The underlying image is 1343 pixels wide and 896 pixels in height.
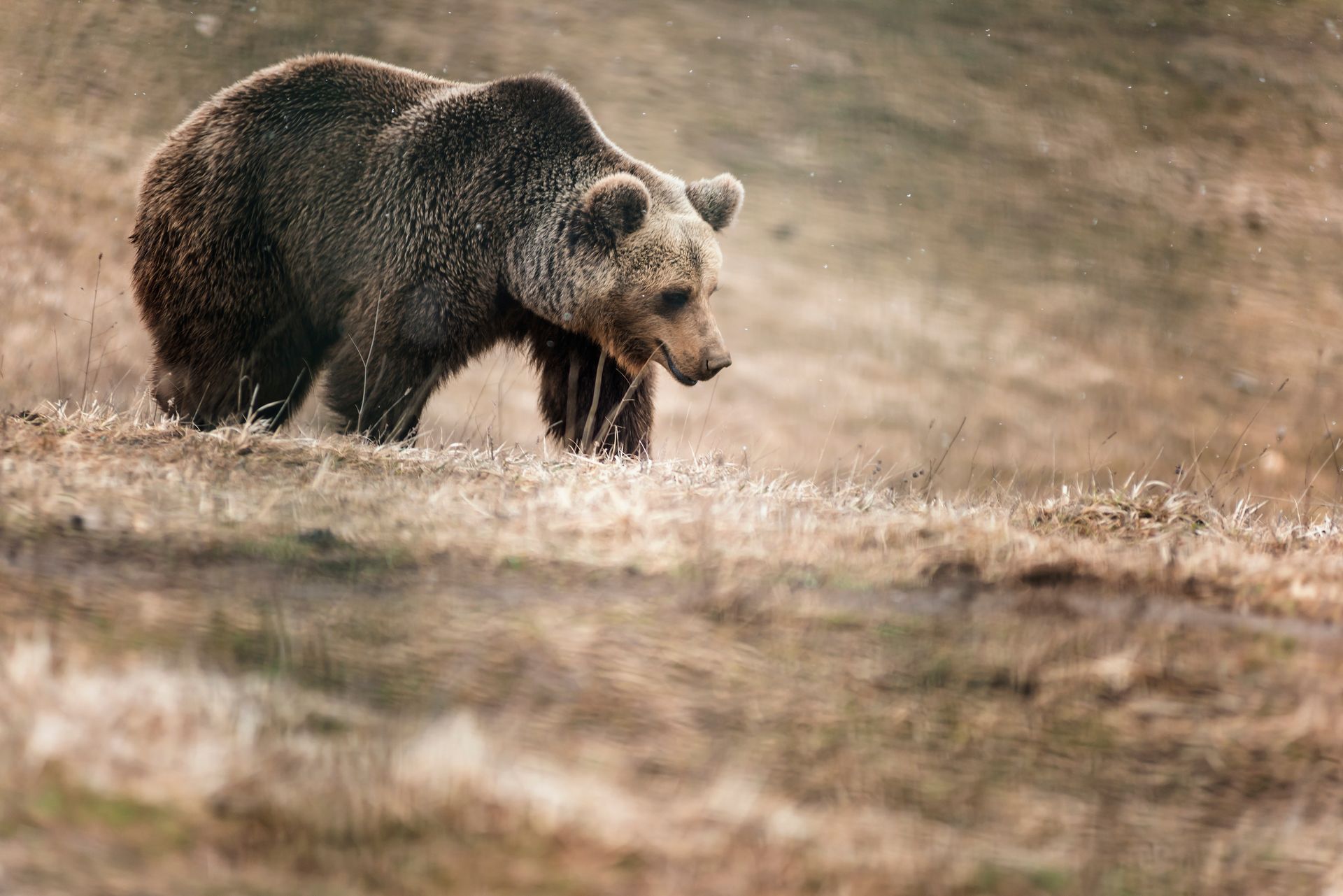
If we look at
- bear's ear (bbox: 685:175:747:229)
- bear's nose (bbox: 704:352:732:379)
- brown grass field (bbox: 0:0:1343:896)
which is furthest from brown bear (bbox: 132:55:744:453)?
brown grass field (bbox: 0:0:1343:896)

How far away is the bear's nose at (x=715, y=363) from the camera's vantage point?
723cm

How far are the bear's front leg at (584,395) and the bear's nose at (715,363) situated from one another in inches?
30.4

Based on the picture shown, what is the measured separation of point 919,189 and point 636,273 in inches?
746

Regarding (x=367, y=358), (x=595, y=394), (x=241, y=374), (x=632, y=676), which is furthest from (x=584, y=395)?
(x=632, y=676)

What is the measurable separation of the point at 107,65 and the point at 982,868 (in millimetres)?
22917

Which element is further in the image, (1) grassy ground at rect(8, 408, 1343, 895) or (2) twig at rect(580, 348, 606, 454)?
(2) twig at rect(580, 348, 606, 454)

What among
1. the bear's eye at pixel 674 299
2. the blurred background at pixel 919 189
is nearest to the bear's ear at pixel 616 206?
the bear's eye at pixel 674 299

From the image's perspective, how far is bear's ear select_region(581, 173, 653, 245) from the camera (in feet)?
24.3

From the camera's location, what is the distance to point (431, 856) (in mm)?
2623

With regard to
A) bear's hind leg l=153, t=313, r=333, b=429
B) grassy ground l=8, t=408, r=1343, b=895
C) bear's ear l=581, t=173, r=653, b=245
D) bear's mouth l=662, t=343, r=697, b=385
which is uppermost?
bear's ear l=581, t=173, r=653, b=245

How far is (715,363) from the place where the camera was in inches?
286

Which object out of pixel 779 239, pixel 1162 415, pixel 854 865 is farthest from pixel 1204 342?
pixel 854 865

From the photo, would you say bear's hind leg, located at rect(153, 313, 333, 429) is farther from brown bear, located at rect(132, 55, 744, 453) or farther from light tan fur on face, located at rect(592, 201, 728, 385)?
light tan fur on face, located at rect(592, 201, 728, 385)

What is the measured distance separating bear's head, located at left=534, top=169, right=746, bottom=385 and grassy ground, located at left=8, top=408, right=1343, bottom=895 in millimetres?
2405
